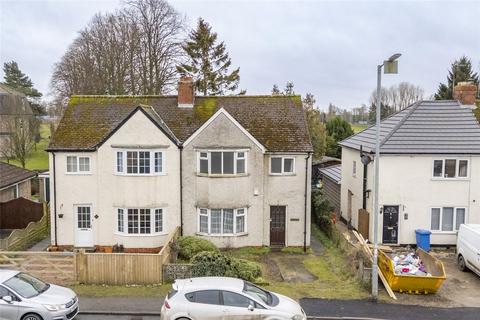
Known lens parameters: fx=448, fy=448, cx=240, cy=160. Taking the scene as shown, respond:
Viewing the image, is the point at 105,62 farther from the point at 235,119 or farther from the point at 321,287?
the point at 321,287

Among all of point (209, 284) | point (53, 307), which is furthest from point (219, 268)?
point (53, 307)

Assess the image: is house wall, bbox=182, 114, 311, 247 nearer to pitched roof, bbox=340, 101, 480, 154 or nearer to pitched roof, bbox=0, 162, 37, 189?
pitched roof, bbox=340, 101, 480, 154

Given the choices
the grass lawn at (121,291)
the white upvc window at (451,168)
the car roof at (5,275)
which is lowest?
the grass lawn at (121,291)

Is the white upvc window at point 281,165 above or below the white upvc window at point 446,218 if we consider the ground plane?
above

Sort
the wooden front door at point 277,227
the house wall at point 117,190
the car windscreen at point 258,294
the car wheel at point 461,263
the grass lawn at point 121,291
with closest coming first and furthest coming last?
the car windscreen at point 258,294, the grass lawn at point 121,291, the car wheel at point 461,263, the house wall at point 117,190, the wooden front door at point 277,227

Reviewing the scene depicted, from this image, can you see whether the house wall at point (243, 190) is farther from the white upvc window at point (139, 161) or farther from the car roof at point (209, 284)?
the car roof at point (209, 284)

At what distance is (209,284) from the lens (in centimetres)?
1381

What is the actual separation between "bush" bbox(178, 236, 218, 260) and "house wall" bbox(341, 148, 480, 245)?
9459mm

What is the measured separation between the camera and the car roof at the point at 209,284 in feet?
44.7

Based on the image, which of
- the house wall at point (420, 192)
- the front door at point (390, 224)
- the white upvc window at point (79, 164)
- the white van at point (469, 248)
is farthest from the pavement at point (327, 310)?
the white upvc window at point (79, 164)

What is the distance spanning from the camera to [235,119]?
25469 mm

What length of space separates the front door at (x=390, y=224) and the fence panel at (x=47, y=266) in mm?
15947

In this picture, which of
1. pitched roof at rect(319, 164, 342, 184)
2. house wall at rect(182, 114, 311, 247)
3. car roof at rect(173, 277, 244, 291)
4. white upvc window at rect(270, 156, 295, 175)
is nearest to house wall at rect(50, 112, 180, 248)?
house wall at rect(182, 114, 311, 247)

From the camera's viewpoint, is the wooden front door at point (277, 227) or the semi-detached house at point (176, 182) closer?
the semi-detached house at point (176, 182)
